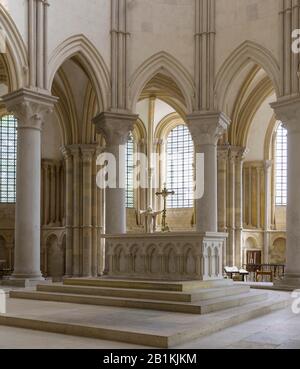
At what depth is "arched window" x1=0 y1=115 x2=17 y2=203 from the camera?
2780cm

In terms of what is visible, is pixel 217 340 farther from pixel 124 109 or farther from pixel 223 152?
pixel 223 152

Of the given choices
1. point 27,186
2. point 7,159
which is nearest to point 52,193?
point 7,159

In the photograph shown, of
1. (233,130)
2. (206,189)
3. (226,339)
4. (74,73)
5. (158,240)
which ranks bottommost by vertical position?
(226,339)

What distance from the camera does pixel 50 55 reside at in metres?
16.6

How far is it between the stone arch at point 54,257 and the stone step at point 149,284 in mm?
13835

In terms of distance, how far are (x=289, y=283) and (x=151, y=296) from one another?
251 inches

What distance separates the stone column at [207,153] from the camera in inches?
720

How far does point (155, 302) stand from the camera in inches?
410

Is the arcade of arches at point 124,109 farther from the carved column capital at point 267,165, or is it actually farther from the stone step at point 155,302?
the stone step at point 155,302

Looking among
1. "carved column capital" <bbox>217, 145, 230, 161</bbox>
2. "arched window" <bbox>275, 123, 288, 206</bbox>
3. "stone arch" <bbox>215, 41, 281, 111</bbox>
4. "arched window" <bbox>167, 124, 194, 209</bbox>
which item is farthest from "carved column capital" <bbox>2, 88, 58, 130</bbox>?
"arched window" <bbox>275, 123, 288, 206</bbox>

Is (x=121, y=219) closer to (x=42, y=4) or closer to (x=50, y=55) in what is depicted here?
(x=50, y=55)

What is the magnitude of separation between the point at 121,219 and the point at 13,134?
39.1 ft

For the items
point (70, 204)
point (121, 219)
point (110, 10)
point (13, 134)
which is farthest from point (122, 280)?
point (13, 134)

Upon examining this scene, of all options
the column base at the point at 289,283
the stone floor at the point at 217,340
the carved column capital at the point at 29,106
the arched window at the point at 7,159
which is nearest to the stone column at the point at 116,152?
the carved column capital at the point at 29,106
